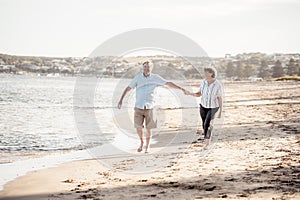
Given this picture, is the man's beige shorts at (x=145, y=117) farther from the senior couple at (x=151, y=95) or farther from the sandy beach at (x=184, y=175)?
the sandy beach at (x=184, y=175)

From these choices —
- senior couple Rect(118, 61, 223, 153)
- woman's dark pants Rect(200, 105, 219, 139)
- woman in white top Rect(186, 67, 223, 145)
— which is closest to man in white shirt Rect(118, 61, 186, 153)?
senior couple Rect(118, 61, 223, 153)

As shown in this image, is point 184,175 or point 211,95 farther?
point 211,95

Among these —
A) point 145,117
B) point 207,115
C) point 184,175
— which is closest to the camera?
point 184,175

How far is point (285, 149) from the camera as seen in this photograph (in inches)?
307

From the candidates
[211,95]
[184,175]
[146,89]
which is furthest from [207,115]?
[184,175]

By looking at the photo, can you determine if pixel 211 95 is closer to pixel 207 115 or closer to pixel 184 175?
pixel 207 115

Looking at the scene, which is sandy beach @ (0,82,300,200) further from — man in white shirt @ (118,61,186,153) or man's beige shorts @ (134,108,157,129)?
man in white shirt @ (118,61,186,153)

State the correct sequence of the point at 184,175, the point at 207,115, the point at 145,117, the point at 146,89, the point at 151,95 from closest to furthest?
1. the point at 184,175
2. the point at 146,89
3. the point at 151,95
4. the point at 145,117
5. the point at 207,115

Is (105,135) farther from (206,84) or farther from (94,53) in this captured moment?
(206,84)

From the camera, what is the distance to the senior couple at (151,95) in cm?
830

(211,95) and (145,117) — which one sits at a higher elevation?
(211,95)

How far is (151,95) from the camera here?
331 inches

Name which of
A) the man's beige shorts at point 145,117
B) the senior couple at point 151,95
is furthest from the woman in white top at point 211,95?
the man's beige shorts at point 145,117

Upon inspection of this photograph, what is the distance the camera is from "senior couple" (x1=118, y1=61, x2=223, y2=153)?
830 cm
